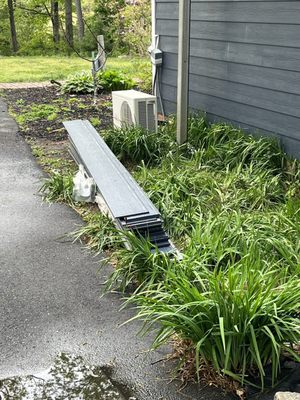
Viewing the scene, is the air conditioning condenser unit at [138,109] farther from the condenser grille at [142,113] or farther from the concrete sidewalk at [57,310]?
the concrete sidewalk at [57,310]

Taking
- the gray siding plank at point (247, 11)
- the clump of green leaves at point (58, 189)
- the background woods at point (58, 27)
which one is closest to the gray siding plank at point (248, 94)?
the gray siding plank at point (247, 11)

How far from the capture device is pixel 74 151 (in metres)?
5.55

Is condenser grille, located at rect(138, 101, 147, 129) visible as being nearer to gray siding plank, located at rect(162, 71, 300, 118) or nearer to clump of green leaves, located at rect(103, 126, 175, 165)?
clump of green leaves, located at rect(103, 126, 175, 165)

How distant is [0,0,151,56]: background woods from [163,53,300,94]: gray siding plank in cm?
658

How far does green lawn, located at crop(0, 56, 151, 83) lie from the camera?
11241 mm

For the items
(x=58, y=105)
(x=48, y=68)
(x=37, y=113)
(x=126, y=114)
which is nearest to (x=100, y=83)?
(x=58, y=105)

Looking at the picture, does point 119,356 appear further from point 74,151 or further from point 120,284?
point 74,151

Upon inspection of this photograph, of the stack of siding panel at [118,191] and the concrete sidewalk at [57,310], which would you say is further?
the stack of siding panel at [118,191]

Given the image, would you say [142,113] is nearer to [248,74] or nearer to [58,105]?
[248,74]

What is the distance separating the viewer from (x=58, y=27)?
22.5 meters

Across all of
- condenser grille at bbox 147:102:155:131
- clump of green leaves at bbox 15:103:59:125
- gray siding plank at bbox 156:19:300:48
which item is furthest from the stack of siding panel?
clump of green leaves at bbox 15:103:59:125

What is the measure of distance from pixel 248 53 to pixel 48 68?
928 centimetres

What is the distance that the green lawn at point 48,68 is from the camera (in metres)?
11.2

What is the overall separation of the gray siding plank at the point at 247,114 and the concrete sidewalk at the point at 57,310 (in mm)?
2124
